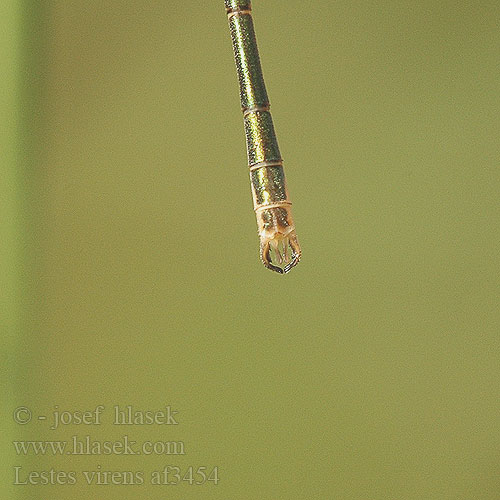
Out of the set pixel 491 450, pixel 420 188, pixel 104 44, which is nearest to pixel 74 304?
pixel 104 44

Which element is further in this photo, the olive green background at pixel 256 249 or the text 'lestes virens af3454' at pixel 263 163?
the olive green background at pixel 256 249

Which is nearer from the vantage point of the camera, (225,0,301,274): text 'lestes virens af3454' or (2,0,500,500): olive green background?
(225,0,301,274): text 'lestes virens af3454'

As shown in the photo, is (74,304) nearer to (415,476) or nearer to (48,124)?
(48,124)

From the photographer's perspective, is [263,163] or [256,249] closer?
[263,163]
